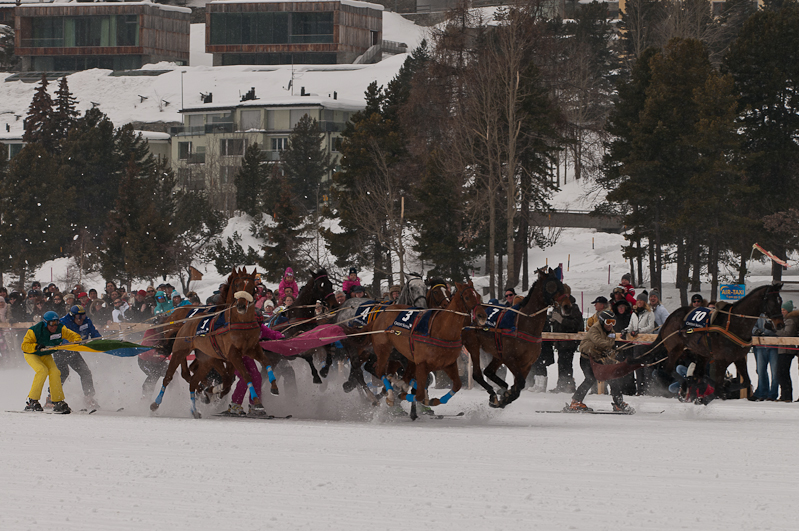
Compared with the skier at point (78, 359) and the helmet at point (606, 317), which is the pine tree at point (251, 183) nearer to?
the skier at point (78, 359)

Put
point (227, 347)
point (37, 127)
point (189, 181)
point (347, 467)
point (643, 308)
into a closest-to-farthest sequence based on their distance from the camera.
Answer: point (347, 467) → point (227, 347) → point (643, 308) → point (37, 127) → point (189, 181)

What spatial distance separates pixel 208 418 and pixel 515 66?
2601 cm

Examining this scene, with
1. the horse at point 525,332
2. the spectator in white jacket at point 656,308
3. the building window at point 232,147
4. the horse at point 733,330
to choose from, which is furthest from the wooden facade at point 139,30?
the horse at point 733,330

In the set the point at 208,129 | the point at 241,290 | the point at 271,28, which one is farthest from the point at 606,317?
the point at 271,28

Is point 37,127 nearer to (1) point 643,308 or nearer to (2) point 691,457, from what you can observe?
(1) point 643,308

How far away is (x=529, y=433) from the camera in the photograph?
1057 centimetres

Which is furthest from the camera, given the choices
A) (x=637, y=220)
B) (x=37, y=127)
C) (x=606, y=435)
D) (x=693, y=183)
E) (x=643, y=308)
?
(x=37, y=127)

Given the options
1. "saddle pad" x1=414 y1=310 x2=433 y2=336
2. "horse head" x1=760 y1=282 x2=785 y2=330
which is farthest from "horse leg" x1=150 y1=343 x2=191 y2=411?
"horse head" x1=760 y1=282 x2=785 y2=330

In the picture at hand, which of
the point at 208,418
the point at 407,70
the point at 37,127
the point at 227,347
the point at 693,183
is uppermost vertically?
the point at 407,70

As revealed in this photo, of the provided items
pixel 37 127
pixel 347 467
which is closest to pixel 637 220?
pixel 347 467

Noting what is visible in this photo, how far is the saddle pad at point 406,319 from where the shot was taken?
11633mm

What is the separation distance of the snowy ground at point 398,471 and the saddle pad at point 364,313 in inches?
41.7

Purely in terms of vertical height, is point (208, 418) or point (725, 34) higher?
point (725, 34)

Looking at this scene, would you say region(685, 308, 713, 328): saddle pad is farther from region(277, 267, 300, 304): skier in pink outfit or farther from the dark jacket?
the dark jacket
